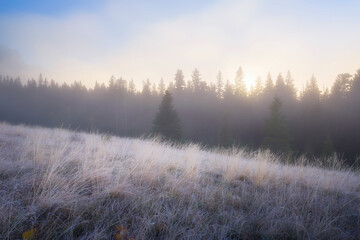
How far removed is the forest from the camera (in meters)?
26.3

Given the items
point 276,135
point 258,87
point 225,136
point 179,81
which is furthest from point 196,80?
point 276,135

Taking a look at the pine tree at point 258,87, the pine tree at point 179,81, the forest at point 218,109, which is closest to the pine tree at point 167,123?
the forest at point 218,109

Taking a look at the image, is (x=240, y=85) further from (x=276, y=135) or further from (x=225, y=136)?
(x=276, y=135)

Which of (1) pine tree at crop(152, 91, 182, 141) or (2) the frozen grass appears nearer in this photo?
(2) the frozen grass

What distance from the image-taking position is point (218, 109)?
42.1 m

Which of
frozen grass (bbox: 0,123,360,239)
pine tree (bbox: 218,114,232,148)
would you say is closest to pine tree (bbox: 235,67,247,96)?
pine tree (bbox: 218,114,232,148)

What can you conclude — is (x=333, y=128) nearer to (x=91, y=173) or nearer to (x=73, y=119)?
(x=91, y=173)

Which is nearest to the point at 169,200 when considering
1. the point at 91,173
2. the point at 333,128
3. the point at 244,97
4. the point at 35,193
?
the point at 91,173

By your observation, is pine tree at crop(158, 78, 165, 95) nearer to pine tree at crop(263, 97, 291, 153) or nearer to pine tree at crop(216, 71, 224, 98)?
pine tree at crop(216, 71, 224, 98)

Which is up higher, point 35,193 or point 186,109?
point 186,109

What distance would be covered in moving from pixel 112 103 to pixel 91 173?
187 ft

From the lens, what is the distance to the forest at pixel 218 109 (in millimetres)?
26312

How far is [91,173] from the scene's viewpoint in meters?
2.14

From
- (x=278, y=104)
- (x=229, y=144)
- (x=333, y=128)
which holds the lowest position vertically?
(x=229, y=144)
